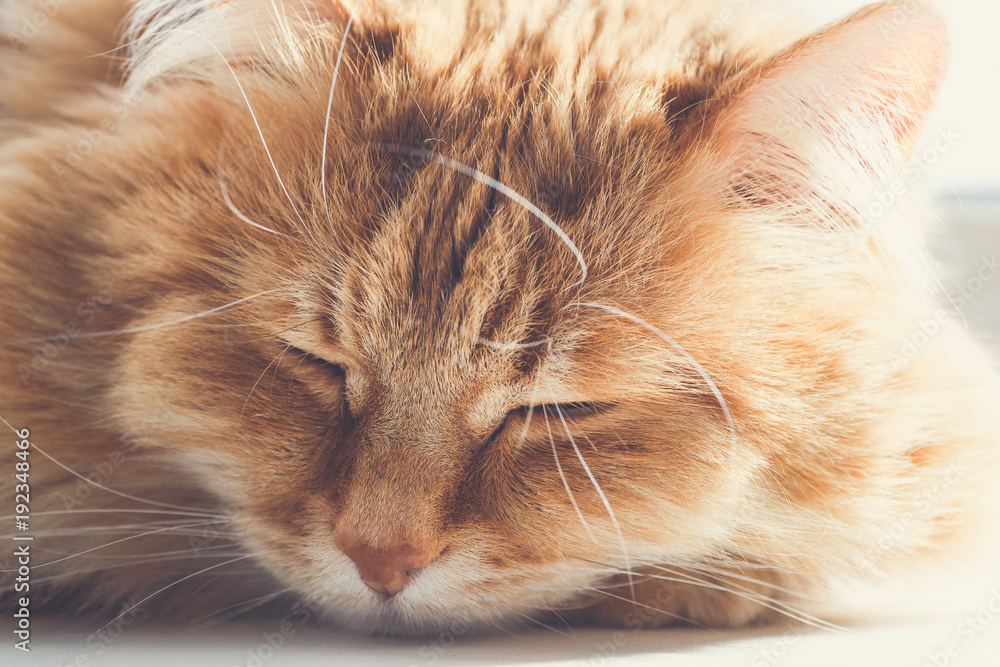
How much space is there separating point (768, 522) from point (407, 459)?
0.50 meters

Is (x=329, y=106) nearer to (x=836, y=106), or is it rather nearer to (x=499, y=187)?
(x=499, y=187)

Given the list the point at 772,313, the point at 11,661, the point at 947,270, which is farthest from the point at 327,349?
the point at 947,270

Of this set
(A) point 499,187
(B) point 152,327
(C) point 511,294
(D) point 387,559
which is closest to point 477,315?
(C) point 511,294

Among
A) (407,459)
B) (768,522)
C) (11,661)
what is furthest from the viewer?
(768,522)

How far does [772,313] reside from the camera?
100 centimetres

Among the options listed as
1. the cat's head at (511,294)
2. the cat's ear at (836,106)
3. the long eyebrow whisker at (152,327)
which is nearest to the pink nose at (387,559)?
the cat's head at (511,294)

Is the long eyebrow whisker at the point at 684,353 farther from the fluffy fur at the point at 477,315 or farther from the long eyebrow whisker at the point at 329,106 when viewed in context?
the long eyebrow whisker at the point at 329,106

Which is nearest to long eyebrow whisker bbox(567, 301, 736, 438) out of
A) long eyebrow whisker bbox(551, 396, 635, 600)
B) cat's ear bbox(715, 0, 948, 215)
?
long eyebrow whisker bbox(551, 396, 635, 600)

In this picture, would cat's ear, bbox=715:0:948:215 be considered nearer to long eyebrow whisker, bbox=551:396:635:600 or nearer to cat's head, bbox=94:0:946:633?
cat's head, bbox=94:0:946:633

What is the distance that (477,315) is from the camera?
0.92 meters

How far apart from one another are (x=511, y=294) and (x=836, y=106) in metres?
0.48

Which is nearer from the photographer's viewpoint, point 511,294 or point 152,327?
point 511,294

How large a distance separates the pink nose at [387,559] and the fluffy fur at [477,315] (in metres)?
0.01

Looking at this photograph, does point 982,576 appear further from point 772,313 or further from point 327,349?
point 327,349
